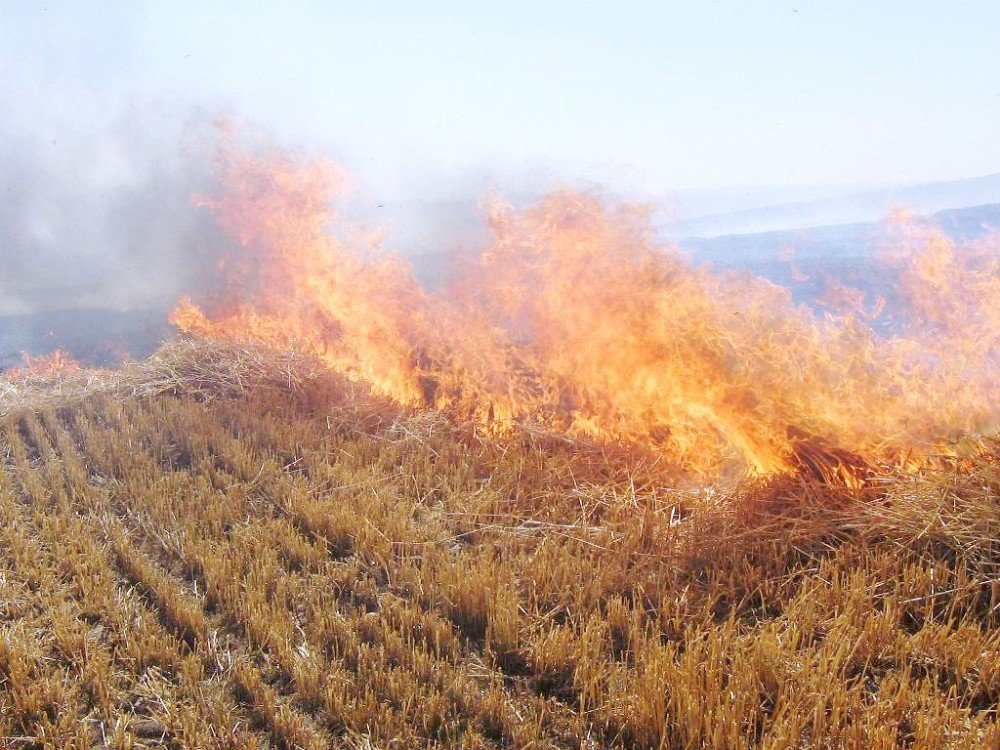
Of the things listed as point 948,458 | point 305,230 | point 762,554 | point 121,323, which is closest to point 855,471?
point 948,458

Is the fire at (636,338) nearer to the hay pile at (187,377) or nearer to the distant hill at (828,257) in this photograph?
the hay pile at (187,377)

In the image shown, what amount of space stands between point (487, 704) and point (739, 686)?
93cm

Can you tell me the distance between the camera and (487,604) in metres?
2.98

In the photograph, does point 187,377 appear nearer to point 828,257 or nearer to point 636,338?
point 636,338

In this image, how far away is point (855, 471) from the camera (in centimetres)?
412

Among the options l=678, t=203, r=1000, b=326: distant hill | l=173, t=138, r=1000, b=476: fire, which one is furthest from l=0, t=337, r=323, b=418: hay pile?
l=678, t=203, r=1000, b=326: distant hill

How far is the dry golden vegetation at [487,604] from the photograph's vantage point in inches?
90.0

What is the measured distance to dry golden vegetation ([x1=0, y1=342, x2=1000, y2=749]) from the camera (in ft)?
7.50

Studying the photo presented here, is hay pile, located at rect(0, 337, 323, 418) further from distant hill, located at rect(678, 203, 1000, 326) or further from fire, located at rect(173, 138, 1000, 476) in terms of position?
distant hill, located at rect(678, 203, 1000, 326)

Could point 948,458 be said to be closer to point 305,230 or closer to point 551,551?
point 551,551

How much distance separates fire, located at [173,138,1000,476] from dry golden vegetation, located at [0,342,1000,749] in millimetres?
809

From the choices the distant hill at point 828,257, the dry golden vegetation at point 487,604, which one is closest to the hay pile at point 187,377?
the dry golden vegetation at point 487,604

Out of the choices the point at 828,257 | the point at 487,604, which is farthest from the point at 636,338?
the point at 828,257

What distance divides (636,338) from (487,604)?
3.75 m
